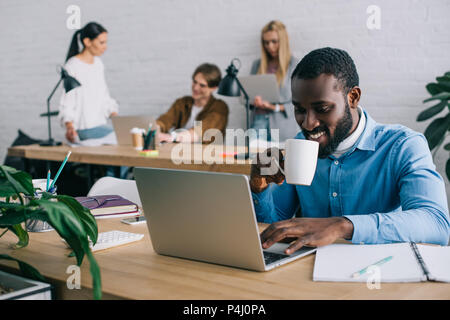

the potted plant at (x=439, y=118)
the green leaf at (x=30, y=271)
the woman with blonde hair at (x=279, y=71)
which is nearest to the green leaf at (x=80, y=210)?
the green leaf at (x=30, y=271)

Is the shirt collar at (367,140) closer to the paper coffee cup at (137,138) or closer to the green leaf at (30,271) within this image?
the green leaf at (30,271)

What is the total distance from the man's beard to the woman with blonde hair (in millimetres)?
2748

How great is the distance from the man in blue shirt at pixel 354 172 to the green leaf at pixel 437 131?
6.34 ft

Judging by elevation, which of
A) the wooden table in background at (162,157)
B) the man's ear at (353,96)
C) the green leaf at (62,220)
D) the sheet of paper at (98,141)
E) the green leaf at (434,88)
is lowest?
the sheet of paper at (98,141)

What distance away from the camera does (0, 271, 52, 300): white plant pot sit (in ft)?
2.59

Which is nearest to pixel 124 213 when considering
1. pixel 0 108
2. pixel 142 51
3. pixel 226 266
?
pixel 226 266

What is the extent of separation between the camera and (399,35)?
3.95m

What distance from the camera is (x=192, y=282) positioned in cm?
90

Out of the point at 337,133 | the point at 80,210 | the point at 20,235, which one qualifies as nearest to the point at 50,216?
the point at 80,210

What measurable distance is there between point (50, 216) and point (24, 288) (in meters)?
0.22

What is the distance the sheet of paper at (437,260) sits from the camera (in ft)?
2.87

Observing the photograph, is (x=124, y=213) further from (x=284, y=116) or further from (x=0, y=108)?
(x=0, y=108)

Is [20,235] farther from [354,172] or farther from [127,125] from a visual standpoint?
[127,125]

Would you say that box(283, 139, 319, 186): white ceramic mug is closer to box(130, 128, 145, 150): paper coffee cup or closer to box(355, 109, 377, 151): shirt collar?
box(355, 109, 377, 151): shirt collar
